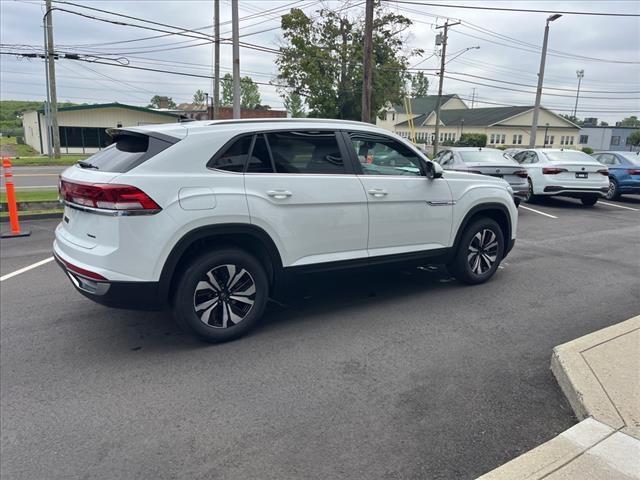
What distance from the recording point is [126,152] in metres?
3.98

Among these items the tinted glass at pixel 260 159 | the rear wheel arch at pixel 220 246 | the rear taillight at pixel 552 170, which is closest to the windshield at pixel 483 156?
the rear taillight at pixel 552 170

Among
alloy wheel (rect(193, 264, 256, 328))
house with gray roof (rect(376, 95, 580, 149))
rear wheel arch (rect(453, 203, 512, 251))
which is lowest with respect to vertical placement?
alloy wheel (rect(193, 264, 256, 328))

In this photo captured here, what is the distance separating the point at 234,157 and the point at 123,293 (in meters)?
1.41

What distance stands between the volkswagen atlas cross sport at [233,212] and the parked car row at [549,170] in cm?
645

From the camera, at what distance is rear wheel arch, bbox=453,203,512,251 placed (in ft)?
18.0

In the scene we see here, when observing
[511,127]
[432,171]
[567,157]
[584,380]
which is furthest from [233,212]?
[511,127]

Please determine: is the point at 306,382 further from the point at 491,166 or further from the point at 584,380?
the point at 491,166

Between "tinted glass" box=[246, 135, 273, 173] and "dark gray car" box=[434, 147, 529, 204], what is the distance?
24.6 feet

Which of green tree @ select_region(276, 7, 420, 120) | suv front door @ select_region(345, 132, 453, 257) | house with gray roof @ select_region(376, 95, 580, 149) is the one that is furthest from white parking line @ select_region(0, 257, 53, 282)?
house with gray roof @ select_region(376, 95, 580, 149)

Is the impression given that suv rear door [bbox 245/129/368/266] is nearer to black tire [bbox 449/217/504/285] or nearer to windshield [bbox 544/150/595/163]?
black tire [bbox 449/217/504/285]

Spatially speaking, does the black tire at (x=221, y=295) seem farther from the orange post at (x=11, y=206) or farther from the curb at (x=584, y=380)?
the orange post at (x=11, y=206)

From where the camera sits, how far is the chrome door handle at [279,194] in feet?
13.4

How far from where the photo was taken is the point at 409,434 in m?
2.87

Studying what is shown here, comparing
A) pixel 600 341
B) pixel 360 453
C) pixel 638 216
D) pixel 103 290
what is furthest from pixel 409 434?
pixel 638 216
